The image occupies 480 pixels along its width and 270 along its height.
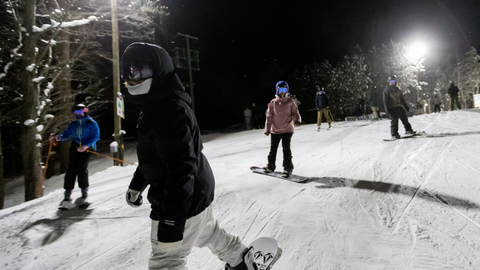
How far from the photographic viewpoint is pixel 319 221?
336cm

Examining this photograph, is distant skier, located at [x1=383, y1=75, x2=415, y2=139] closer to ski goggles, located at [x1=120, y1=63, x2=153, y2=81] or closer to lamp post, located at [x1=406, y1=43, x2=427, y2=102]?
ski goggles, located at [x1=120, y1=63, x2=153, y2=81]

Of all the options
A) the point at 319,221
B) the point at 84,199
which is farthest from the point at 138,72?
the point at 84,199

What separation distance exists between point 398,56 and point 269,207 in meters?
32.6

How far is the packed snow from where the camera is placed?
2631mm

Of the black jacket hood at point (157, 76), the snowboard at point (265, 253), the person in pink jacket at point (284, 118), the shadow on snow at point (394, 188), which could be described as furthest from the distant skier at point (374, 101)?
the black jacket hood at point (157, 76)

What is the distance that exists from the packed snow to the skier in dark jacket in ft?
3.64

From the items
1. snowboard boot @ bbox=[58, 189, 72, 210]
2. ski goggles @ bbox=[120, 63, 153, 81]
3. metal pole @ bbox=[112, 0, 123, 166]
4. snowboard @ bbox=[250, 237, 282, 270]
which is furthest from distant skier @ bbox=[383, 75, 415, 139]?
metal pole @ bbox=[112, 0, 123, 166]

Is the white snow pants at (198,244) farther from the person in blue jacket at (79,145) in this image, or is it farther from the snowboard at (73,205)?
the snowboard at (73,205)

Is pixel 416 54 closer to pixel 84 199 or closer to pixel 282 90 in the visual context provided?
pixel 282 90

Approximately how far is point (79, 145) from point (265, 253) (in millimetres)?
3533

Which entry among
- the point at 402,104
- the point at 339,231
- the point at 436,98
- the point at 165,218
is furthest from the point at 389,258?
the point at 436,98

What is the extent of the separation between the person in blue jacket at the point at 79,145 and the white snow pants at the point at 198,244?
10.9ft

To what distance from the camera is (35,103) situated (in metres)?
7.57

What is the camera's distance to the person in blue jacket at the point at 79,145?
14.0 ft
